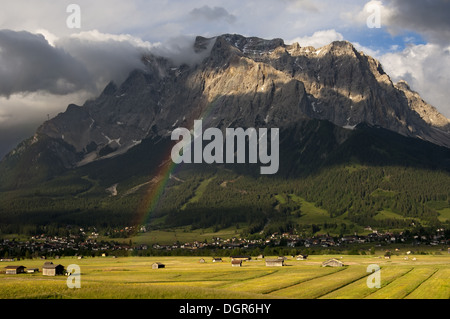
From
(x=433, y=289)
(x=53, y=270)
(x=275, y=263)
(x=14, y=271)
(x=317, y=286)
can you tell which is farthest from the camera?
(x=275, y=263)

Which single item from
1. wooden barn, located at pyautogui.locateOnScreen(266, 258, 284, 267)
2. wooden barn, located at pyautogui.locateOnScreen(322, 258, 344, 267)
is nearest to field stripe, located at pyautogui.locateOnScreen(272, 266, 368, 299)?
wooden barn, located at pyautogui.locateOnScreen(322, 258, 344, 267)

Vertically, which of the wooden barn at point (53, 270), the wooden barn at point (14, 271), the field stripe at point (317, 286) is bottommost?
the wooden barn at point (14, 271)

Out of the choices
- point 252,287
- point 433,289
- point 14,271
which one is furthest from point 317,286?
point 14,271

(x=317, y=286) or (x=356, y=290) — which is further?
(x=317, y=286)

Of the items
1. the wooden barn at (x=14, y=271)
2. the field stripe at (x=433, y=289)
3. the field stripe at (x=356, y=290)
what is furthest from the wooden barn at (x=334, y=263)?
the wooden barn at (x=14, y=271)

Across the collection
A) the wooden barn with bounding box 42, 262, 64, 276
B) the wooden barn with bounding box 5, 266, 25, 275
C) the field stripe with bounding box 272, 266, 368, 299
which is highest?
the field stripe with bounding box 272, 266, 368, 299

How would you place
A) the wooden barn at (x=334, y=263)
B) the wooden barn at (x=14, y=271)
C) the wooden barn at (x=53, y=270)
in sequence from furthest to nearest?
the wooden barn at (x=334, y=263) → the wooden barn at (x=14, y=271) → the wooden barn at (x=53, y=270)

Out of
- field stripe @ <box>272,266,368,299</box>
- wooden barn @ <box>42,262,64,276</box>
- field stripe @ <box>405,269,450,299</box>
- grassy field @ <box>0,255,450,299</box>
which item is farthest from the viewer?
wooden barn @ <box>42,262,64,276</box>

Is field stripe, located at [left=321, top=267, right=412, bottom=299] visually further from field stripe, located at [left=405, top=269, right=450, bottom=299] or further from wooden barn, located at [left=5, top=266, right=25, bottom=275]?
wooden barn, located at [left=5, top=266, right=25, bottom=275]

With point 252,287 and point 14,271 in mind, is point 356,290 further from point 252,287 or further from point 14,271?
point 14,271

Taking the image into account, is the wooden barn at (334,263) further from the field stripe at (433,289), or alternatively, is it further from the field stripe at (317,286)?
the field stripe at (433,289)
